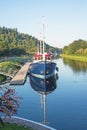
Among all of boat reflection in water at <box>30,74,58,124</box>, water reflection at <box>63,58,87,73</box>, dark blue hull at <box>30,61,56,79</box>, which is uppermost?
dark blue hull at <box>30,61,56,79</box>

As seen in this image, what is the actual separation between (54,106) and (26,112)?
347cm

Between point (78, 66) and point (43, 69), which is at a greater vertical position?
point (43, 69)

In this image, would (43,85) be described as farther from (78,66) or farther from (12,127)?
(78,66)

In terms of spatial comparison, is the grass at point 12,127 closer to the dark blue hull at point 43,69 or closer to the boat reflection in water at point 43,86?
the boat reflection in water at point 43,86

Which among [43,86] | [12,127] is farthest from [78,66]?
[12,127]

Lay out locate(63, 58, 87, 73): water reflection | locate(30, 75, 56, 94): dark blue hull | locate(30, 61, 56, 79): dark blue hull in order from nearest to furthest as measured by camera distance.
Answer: locate(30, 75, 56, 94): dark blue hull < locate(30, 61, 56, 79): dark blue hull < locate(63, 58, 87, 73): water reflection

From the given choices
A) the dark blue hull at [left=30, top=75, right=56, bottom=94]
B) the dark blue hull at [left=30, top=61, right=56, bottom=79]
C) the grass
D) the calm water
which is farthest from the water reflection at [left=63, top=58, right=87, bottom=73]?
the grass

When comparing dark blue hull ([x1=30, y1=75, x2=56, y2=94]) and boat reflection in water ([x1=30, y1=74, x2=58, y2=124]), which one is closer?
boat reflection in water ([x1=30, y1=74, x2=58, y2=124])

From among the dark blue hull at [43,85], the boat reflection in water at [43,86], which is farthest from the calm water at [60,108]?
the dark blue hull at [43,85]

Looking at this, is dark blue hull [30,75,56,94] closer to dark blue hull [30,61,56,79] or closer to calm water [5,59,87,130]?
dark blue hull [30,61,56,79]

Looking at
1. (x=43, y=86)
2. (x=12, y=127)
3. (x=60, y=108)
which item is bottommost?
(x=43, y=86)

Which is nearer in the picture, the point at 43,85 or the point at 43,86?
the point at 43,86

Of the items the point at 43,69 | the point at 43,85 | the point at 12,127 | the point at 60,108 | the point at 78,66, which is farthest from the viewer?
the point at 78,66

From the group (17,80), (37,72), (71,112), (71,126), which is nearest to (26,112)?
(71,112)
